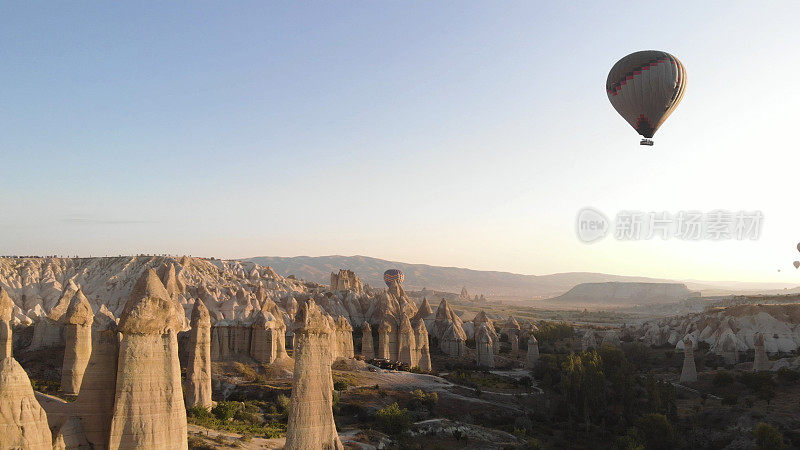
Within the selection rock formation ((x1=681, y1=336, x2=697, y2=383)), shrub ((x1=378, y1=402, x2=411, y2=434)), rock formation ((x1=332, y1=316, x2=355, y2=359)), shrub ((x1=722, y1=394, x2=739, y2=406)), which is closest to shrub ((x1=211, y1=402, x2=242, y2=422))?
shrub ((x1=378, y1=402, x2=411, y2=434))

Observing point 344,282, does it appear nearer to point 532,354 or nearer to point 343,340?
point 532,354

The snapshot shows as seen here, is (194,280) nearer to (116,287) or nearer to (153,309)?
(116,287)

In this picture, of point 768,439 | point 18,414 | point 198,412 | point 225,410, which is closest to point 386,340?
point 225,410

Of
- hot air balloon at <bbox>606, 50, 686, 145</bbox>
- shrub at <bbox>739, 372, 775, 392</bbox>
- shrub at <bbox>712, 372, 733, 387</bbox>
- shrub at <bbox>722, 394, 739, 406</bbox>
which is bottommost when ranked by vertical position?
shrub at <bbox>722, 394, 739, 406</bbox>

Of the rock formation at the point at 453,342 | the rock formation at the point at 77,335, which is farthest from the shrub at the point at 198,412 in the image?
the rock formation at the point at 453,342

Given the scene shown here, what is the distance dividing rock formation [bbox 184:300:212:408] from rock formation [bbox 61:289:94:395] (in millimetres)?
4421

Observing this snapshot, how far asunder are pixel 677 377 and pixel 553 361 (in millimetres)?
11001

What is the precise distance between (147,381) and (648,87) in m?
32.3

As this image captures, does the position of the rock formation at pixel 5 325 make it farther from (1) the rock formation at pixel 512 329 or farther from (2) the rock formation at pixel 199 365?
(1) the rock formation at pixel 512 329

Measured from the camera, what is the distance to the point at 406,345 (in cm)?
4650

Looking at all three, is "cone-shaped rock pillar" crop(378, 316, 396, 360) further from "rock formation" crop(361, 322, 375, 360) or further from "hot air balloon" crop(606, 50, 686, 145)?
"hot air balloon" crop(606, 50, 686, 145)

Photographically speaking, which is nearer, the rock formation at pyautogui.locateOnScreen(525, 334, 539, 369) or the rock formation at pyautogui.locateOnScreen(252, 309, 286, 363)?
the rock formation at pyautogui.locateOnScreen(252, 309, 286, 363)

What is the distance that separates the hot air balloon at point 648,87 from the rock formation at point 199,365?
2807 cm

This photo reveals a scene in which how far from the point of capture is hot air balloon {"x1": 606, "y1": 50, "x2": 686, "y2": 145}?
33.8 meters
